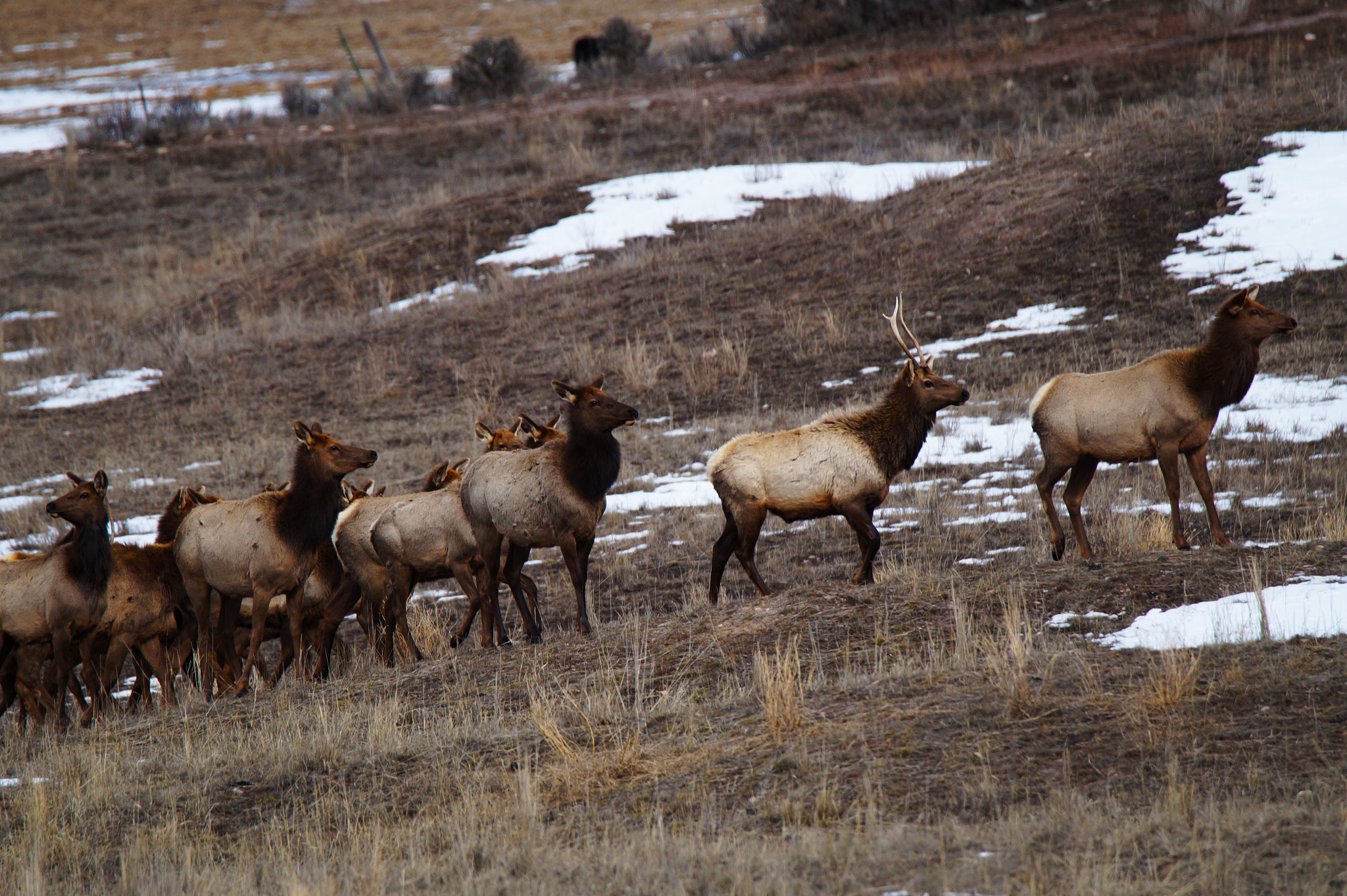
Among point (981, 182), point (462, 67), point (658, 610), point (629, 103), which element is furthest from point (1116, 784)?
point (462, 67)

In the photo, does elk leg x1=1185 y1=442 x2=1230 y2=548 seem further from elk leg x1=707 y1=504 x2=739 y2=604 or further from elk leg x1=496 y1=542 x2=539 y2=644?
elk leg x1=496 y1=542 x2=539 y2=644

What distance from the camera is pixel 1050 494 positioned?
30.0ft

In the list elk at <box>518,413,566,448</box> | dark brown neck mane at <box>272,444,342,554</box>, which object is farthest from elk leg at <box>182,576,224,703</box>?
Result: elk at <box>518,413,566,448</box>

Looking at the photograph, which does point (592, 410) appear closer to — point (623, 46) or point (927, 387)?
point (927, 387)

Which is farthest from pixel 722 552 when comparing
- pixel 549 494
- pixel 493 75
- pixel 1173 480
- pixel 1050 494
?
pixel 493 75

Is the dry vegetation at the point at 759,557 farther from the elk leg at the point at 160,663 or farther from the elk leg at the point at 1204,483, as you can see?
the elk leg at the point at 160,663

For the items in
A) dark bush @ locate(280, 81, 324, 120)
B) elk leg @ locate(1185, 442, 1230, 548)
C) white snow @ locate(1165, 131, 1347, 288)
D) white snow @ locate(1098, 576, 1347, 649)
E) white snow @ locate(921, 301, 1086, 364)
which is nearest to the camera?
white snow @ locate(1098, 576, 1347, 649)

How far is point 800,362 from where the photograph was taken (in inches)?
704

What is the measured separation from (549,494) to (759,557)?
2.76 meters

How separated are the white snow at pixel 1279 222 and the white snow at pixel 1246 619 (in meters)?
10.9

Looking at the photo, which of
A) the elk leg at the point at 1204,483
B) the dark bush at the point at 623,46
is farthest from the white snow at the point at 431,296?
the dark bush at the point at 623,46

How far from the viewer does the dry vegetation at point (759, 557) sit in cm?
513

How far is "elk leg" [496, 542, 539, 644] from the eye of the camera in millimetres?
9203

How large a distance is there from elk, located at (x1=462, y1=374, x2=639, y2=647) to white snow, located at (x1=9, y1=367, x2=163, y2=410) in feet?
48.9
